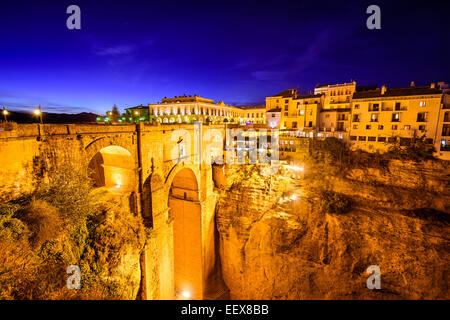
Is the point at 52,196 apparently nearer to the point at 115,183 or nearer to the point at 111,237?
the point at 111,237

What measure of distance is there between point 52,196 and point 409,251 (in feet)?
75.2

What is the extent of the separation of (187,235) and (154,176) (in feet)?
28.7

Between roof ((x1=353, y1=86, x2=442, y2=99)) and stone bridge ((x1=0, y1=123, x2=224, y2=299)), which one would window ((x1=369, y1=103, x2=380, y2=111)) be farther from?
stone bridge ((x1=0, y1=123, x2=224, y2=299))

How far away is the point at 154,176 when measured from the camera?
48.0 feet

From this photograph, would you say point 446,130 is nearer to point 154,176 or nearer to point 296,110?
point 296,110

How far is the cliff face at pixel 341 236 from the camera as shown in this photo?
16.4 m

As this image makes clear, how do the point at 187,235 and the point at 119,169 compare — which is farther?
the point at 187,235

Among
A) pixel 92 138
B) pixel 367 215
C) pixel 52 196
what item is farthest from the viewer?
pixel 367 215

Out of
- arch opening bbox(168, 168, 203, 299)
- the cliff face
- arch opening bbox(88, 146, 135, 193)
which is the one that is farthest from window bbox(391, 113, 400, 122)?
arch opening bbox(88, 146, 135, 193)

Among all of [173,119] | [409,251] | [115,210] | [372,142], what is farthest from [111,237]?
[173,119]

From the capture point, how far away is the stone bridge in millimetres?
→ 9109

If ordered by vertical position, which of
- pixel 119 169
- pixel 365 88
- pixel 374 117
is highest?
pixel 365 88

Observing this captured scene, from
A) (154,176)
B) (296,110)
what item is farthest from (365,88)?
(154,176)

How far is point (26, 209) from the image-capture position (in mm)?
8508
